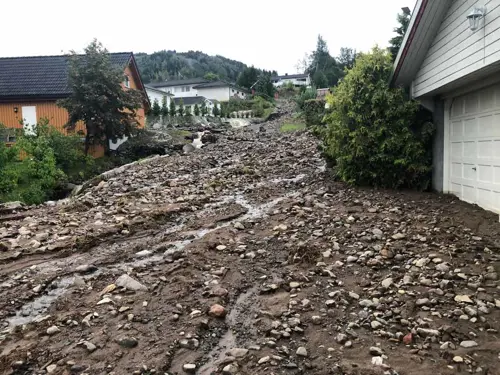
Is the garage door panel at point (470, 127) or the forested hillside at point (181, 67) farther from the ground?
the forested hillside at point (181, 67)

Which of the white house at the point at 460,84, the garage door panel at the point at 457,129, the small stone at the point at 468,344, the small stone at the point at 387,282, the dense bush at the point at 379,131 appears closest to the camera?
the small stone at the point at 468,344

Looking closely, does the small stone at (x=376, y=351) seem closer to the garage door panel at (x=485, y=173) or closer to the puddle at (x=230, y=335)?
the puddle at (x=230, y=335)

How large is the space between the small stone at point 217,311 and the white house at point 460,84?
5.39 m

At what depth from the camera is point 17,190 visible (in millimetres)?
14633

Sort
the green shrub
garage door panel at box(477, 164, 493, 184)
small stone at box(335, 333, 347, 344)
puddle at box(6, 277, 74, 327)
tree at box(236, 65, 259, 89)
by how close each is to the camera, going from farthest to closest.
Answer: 1. tree at box(236, 65, 259, 89)
2. the green shrub
3. garage door panel at box(477, 164, 493, 184)
4. puddle at box(6, 277, 74, 327)
5. small stone at box(335, 333, 347, 344)

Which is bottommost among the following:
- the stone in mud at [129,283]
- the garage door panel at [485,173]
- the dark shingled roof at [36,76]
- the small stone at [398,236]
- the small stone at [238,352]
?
the small stone at [238,352]

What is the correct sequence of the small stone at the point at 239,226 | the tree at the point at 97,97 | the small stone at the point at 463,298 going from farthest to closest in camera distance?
the tree at the point at 97,97 < the small stone at the point at 239,226 < the small stone at the point at 463,298

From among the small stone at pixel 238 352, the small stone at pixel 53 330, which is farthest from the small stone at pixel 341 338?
the small stone at pixel 53 330

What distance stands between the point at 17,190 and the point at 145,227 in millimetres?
8264

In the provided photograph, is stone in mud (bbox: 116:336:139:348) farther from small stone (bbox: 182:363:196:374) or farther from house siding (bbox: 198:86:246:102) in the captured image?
house siding (bbox: 198:86:246:102)

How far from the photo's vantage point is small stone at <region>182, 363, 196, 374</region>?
3889 mm

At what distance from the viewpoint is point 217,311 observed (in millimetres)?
4914

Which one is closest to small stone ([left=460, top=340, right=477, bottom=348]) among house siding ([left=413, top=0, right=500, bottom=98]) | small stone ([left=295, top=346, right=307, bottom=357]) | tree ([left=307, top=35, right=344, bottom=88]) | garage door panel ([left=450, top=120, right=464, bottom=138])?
small stone ([left=295, top=346, right=307, bottom=357])

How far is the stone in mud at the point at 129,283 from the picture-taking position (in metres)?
5.66
